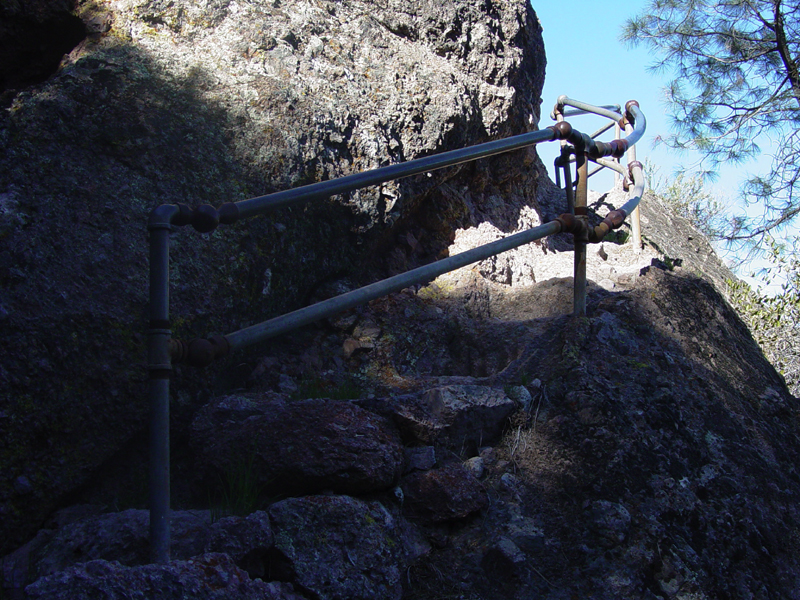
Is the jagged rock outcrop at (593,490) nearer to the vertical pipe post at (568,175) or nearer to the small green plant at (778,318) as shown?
the vertical pipe post at (568,175)

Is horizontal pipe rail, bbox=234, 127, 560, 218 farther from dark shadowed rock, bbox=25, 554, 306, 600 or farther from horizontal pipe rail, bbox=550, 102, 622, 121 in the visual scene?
horizontal pipe rail, bbox=550, 102, 622, 121

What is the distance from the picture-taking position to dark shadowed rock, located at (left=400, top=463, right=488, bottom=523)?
5.49 feet

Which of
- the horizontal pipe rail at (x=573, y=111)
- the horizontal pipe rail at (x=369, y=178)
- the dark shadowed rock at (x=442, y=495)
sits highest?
the horizontal pipe rail at (x=573, y=111)

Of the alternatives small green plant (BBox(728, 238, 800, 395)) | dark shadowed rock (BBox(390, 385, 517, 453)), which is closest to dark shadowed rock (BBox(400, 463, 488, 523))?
dark shadowed rock (BBox(390, 385, 517, 453))

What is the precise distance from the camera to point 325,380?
2309 millimetres

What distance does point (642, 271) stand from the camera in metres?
2.62

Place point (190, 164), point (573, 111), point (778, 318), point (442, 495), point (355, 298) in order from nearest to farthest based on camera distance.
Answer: point (355, 298) → point (442, 495) → point (190, 164) → point (573, 111) → point (778, 318)

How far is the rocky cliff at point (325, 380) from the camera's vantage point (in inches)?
60.1

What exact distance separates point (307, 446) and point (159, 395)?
1.56 ft

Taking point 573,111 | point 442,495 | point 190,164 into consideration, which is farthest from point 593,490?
point 573,111

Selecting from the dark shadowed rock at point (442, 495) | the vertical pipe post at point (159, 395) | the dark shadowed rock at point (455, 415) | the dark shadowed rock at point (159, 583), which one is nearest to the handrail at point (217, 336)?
the vertical pipe post at point (159, 395)

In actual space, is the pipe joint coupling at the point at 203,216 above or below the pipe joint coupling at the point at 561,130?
below

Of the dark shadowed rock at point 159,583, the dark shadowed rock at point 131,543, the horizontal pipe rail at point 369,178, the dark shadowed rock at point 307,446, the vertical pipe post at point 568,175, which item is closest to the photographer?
the dark shadowed rock at point 159,583

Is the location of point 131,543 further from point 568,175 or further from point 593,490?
point 568,175
